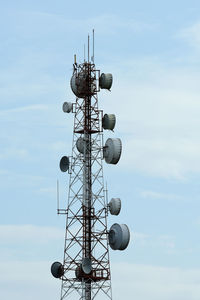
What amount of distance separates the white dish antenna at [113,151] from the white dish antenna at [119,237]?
545cm

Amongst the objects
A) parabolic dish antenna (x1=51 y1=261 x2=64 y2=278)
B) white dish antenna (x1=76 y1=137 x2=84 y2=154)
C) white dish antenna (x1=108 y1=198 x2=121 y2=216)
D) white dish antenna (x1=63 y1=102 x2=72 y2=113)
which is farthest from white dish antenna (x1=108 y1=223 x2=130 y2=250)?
white dish antenna (x1=63 y1=102 x2=72 y2=113)

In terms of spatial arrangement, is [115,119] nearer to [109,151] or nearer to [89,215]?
[109,151]

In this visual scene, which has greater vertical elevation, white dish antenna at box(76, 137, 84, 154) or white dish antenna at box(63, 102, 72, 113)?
white dish antenna at box(63, 102, 72, 113)

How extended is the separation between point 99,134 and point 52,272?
486 inches

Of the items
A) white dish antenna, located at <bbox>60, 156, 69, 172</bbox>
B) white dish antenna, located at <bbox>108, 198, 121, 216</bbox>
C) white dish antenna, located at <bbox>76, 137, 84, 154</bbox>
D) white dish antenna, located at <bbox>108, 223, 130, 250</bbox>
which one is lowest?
white dish antenna, located at <bbox>108, 223, 130, 250</bbox>

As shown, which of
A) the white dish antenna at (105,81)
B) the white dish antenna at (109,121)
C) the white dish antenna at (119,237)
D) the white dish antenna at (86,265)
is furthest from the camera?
the white dish antenna at (105,81)

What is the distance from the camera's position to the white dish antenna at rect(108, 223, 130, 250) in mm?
85312

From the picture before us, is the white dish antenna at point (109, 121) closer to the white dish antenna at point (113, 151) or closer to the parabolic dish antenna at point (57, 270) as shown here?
the white dish antenna at point (113, 151)

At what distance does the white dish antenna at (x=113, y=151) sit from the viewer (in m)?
86.8

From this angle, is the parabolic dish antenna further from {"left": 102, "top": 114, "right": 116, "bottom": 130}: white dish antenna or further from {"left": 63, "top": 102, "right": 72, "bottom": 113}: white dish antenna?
{"left": 63, "top": 102, "right": 72, "bottom": 113}: white dish antenna

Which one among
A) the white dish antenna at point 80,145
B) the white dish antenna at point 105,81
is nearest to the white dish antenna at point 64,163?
the white dish antenna at point 80,145

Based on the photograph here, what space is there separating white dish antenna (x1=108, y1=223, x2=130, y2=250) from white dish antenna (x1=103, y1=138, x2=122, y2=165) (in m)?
5.45

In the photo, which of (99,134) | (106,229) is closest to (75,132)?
(99,134)

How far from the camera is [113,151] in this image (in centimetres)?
8669
